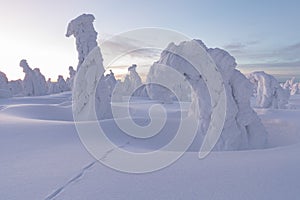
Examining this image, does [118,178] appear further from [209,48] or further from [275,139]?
[275,139]

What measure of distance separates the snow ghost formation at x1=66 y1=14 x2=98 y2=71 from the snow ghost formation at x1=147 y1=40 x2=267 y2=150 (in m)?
7.97

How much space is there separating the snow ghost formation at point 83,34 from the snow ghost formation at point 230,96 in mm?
7970

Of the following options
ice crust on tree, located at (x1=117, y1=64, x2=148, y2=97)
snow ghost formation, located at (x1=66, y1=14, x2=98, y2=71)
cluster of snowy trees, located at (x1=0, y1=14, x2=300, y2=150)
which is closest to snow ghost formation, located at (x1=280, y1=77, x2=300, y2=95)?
ice crust on tree, located at (x1=117, y1=64, x2=148, y2=97)

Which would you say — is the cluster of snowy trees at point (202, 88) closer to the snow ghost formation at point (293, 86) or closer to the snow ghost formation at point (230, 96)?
the snow ghost formation at point (230, 96)

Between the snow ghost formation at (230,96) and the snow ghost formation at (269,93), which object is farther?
the snow ghost formation at (269,93)

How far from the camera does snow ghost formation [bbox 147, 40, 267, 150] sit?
8992mm

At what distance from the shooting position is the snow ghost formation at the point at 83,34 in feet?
51.2

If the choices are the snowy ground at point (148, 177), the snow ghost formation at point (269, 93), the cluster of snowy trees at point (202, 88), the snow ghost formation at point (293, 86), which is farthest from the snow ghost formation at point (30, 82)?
the snow ghost formation at point (293, 86)

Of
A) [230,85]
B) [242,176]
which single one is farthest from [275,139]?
[242,176]

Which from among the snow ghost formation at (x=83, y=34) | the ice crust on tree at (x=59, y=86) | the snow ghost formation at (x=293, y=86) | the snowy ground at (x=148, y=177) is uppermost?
the snow ghost formation at (x=83, y=34)

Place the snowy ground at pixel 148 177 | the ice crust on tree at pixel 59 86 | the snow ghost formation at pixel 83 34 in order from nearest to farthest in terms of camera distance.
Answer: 1. the snowy ground at pixel 148 177
2. the snow ghost formation at pixel 83 34
3. the ice crust on tree at pixel 59 86

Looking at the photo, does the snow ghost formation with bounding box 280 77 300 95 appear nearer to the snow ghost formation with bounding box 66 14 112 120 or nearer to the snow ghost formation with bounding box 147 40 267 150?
the snow ghost formation with bounding box 147 40 267 150

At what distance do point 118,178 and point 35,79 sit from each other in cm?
3703

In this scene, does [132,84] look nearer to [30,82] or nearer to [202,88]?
[30,82]
